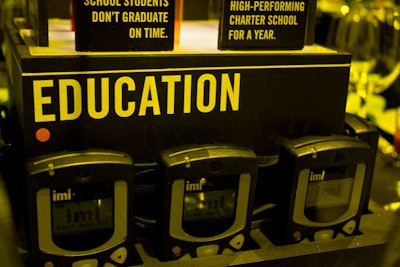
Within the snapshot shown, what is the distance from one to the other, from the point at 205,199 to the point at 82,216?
0.27 m

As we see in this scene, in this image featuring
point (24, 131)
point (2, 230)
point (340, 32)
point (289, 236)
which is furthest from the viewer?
point (340, 32)

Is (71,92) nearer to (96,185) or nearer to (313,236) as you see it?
(96,185)

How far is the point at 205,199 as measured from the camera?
1252 millimetres

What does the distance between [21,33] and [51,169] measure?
1.77ft

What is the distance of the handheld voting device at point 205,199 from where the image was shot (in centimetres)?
120

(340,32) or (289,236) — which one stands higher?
(340,32)

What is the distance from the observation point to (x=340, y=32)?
8.25ft

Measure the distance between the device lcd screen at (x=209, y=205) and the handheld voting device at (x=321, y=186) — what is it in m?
0.14

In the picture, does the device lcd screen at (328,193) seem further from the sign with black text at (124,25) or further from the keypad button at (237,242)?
the sign with black text at (124,25)

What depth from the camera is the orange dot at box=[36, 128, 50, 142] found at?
4.04 feet

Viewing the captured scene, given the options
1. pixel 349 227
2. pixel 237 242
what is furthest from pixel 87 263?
pixel 349 227

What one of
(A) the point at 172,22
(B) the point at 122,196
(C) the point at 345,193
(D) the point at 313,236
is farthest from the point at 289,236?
(A) the point at 172,22

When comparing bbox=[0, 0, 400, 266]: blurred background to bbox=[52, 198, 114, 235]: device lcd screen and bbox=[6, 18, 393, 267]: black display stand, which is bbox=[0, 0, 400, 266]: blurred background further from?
bbox=[52, 198, 114, 235]: device lcd screen

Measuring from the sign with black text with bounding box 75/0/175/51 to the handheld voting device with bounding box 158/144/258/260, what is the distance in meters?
0.26
